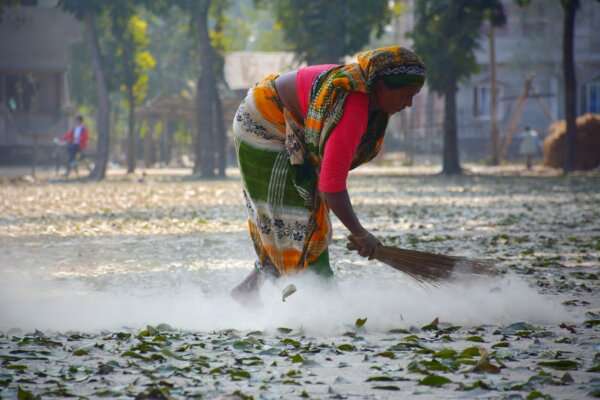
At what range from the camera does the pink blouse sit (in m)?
5.57

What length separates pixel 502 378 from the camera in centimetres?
458

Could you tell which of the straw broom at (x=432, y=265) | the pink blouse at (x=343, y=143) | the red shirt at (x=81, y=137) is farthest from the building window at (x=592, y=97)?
the pink blouse at (x=343, y=143)

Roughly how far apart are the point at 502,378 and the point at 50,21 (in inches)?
1566

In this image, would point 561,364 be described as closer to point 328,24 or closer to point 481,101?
point 328,24

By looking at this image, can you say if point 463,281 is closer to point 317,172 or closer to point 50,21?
point 317,172

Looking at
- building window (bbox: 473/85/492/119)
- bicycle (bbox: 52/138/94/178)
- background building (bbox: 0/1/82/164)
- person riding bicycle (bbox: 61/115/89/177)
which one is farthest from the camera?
building window (bbox: 473/85/492/119)

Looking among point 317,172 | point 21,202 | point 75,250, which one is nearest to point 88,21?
point 21,202

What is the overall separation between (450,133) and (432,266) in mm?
27165

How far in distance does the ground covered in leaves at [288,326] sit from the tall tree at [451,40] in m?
20.5

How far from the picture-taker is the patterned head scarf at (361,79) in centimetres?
559

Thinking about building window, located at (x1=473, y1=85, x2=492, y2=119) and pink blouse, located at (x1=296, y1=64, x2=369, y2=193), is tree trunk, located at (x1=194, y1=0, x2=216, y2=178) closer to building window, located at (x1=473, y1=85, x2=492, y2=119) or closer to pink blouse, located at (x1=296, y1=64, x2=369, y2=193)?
building window, located at (x1=473, y1=85, x2=492, y2=119)

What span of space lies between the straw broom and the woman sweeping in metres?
0.28

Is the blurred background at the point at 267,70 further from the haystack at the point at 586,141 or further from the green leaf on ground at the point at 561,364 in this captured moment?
the green leaf on ground at the point at 561,364

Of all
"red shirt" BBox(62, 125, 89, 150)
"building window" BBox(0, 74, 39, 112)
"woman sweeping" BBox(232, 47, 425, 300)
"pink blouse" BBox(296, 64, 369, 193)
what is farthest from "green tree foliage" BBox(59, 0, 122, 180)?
"pink blouse" BBox(296, 64, 369, 193)
